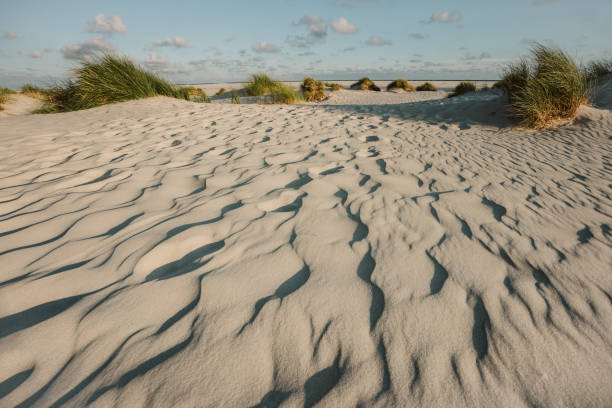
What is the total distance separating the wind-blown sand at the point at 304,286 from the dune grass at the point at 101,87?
5033mm

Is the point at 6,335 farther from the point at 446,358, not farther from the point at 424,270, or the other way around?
the point at 424,270

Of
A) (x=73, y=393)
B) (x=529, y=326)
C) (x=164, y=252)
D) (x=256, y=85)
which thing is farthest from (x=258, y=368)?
(x=256, y=85)

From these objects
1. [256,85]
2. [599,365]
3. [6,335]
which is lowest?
[599,365]

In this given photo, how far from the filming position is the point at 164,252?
4.26ft

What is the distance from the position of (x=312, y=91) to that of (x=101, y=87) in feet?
26.6

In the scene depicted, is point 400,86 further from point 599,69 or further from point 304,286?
point 304,286

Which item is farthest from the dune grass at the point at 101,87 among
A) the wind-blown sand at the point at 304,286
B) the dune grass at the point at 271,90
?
the wind-blown sand at the point at 304,286

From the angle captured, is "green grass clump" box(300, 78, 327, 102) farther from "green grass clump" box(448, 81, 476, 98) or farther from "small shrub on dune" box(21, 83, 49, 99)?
"small shrub on dune" box(21, 83, 49, 99)

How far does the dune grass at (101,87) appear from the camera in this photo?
20.5 feet

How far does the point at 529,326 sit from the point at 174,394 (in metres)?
1.21

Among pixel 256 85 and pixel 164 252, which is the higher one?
pixel 256 85

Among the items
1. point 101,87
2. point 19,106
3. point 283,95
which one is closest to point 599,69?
point 283,95

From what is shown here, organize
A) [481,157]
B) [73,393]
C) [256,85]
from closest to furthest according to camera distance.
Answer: [73,393], [481,157], [256,85]

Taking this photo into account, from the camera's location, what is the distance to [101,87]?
6309 mm
